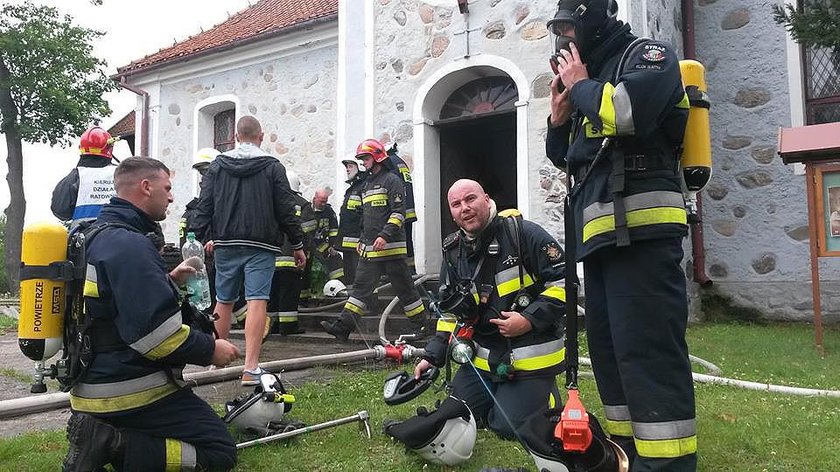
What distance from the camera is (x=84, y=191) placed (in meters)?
5.41

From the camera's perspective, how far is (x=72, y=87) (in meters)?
19.6

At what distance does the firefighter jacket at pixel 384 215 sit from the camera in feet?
23.9

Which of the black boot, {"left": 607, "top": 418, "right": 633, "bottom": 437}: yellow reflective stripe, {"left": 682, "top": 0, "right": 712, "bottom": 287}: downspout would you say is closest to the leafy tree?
{"left": 682, "top": 0, "right": 712, "bottom": 287}: downspout

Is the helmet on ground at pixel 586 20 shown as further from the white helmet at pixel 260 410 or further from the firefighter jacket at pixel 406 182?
the firefighter jacket at pixel 406 182

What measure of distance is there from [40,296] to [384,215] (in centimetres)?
468

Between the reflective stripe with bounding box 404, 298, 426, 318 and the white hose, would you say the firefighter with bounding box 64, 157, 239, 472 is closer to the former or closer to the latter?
the white hose

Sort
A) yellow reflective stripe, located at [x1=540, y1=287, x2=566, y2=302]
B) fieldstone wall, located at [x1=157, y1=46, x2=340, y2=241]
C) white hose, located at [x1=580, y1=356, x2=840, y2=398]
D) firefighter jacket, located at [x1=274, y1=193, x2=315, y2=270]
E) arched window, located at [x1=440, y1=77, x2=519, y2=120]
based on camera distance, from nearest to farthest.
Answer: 1. yellow reflective stripe, located at [x1=540, y1=287, x2=566, y2=302]
2. white hose, located at [x1=580, y1=356, x2=840, y2=398]
3. firefighter jacket, located at [x1=274, y1=193, x2=315, y2=270]
4. arched window, located at [x1=440, y1=77, x2=519, y2=120]
5. fieldstone wall, located at [x1=157, y1=46, x2=340, y2=241]

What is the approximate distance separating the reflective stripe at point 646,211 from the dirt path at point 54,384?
3143 mm

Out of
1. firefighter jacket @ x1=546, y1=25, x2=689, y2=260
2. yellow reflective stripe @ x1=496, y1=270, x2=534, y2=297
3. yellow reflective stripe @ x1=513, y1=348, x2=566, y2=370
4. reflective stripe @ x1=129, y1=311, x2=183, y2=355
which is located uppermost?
firefighter jacket @ x1=546, y1=25, x2=689, y2=260

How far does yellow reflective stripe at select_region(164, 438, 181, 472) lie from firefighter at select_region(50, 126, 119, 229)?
2.92m

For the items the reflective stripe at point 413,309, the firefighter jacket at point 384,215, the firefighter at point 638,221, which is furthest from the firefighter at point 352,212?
the firefighter at point 638,221

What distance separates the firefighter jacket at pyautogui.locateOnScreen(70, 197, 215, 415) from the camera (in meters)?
2.91

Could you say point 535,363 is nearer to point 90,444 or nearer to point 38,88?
point 90,444

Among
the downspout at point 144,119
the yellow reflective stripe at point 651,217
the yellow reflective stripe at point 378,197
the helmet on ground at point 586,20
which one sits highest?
the downspout at point 144,119
